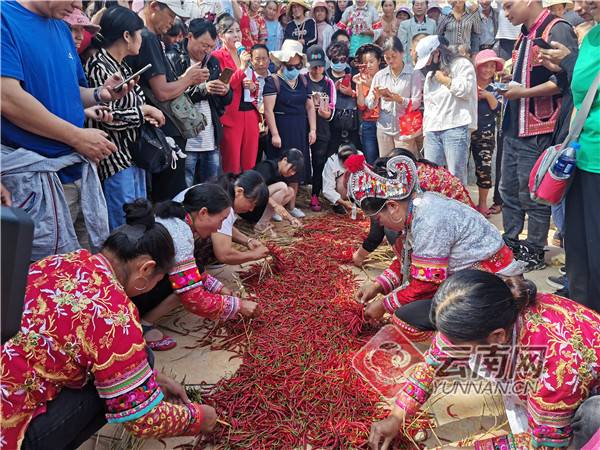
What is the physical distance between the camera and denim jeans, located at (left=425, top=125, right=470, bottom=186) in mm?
4621

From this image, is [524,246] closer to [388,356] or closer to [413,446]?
[388,356]

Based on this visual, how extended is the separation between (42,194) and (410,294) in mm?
1852

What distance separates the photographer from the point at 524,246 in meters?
4.02

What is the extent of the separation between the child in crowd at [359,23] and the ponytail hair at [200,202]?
4998mm

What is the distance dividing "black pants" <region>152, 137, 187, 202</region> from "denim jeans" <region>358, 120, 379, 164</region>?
2.72m

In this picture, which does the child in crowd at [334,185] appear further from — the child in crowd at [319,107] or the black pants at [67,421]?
the black pants at [67,421]

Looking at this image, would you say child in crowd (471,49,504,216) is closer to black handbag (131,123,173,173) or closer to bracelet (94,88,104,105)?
black handbag (131,123,173,173)

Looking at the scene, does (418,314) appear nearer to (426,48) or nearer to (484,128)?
(426,48)

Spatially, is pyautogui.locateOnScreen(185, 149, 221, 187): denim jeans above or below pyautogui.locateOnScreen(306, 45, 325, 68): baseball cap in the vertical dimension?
below

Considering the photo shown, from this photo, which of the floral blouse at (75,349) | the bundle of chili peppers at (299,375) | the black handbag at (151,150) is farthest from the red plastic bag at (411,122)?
the floral blouse at (75,349)

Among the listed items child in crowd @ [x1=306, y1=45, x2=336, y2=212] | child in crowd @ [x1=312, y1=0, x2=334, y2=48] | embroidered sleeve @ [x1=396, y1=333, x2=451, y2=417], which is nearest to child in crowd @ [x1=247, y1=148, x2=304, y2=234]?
child in crowd @ [x1=306, y1=45, x2=336, y2=212]

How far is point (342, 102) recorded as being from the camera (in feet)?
19.2

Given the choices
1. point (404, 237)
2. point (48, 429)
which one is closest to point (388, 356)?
point (404, 237)

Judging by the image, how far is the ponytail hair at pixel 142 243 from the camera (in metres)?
1.80
